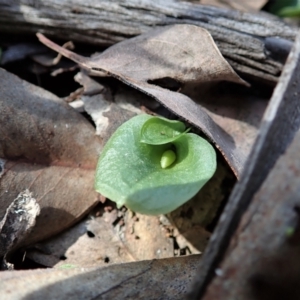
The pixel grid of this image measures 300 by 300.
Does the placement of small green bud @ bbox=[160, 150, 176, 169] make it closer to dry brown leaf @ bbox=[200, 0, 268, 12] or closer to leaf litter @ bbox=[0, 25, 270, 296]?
leaf litter @ bbox=[0, 25, 270, 296]

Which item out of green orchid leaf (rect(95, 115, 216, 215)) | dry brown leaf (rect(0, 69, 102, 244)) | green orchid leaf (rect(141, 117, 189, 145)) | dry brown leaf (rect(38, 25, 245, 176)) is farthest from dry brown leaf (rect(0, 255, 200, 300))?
dry brown leaf (rect(38, 25, 245, 176))

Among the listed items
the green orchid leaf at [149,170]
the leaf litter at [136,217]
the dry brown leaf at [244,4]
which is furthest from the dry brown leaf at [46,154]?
the dry brown leaf at [244,4]

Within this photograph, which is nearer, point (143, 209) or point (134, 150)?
point (143, 209)

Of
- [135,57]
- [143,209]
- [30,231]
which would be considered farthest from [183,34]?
[30,231]

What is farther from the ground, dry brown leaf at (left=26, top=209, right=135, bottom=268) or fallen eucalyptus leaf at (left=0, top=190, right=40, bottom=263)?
fallen eucalyptus leaf at (left=0, top=190, right=40, bottom=263)

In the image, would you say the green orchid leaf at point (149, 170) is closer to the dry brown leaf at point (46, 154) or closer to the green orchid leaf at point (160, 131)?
the green orchid leaf at point (160, 131)

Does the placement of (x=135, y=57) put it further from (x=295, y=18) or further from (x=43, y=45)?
(x=295, y=18)

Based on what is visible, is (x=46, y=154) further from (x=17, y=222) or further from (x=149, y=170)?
(x=149, y=170)
